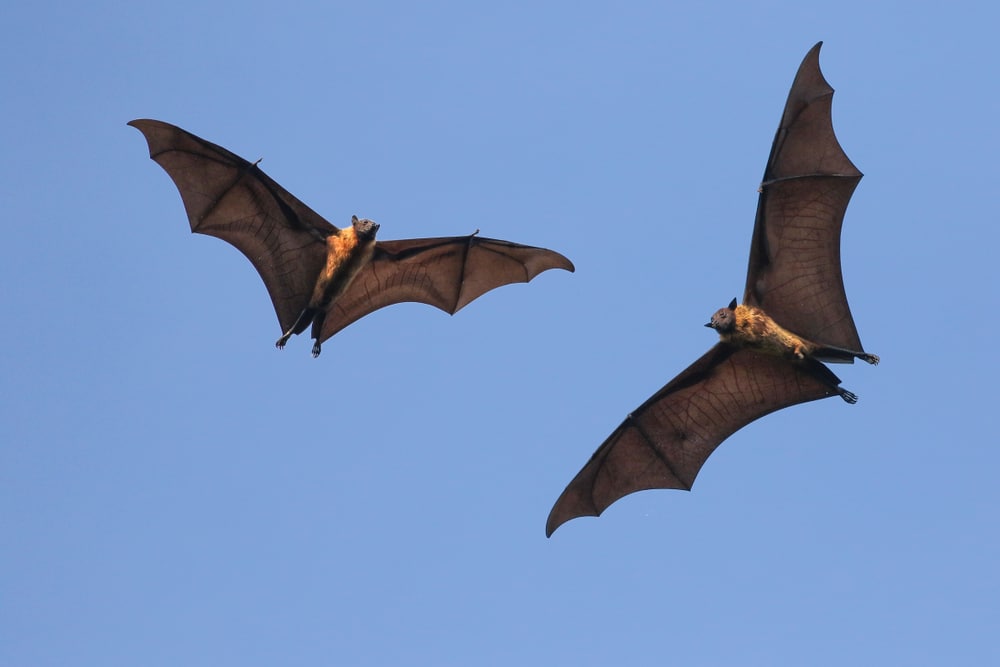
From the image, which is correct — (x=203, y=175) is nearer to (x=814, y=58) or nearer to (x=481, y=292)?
(x=481, y=292)

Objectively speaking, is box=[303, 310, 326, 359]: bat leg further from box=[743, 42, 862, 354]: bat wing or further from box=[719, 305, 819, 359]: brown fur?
box=[743, 42, 862, 354]: bat wing

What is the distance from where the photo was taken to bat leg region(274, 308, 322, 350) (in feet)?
69.0

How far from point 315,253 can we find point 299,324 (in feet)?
3.83

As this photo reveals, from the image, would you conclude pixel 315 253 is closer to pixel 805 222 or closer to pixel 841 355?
pixel 805 222

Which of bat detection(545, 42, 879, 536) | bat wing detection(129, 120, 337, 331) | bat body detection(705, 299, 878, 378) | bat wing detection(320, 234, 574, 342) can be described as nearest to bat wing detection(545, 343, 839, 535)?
bat detection(545, 42, 879, 536)

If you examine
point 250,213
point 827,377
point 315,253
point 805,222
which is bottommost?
point 827,377

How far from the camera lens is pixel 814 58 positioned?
18.4 m

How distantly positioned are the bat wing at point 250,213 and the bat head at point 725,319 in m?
6.08

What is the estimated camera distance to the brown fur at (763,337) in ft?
62.6

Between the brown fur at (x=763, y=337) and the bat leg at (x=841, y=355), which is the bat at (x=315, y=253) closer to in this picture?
the brown fur at (x=763, y=337)

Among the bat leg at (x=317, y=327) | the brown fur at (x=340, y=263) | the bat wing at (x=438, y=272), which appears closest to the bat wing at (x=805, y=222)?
the bat wing at (x=438, y=272)

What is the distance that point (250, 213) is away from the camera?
20.9 m

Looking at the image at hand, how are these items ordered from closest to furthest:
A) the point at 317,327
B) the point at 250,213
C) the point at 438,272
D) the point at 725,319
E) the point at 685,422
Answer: the point at 725,319 < the point at 685,422 < the point at 250,213 < the point at 317,327 < the point at 438,272

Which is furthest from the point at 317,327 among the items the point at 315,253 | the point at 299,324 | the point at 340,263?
the point at 340,263
